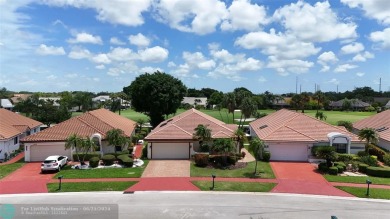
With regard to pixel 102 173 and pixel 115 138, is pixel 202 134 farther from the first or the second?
pixel 102 173

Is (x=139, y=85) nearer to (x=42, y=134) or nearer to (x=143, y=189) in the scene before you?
(x=42, y=134)

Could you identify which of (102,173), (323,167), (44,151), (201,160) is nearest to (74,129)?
(44,151)

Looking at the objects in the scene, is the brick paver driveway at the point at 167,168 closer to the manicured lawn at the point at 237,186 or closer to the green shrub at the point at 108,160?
the manicured lawn at the point at 237,186

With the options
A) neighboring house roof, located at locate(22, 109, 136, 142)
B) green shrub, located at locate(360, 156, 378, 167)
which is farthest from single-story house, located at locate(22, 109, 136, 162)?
green shrub, located at locate(360, 156, 378, 167)

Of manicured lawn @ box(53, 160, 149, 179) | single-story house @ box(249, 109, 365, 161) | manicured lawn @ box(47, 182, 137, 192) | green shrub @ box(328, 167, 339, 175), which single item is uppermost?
single-story house @ box(249, 109, 365, 161)

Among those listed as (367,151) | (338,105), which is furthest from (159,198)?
(338,105)

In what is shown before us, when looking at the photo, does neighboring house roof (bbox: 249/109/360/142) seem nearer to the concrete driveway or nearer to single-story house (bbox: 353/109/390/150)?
single-story house (bbox: 353/109/390/150)
